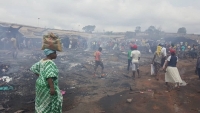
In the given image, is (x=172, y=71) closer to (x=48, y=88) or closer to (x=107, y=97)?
(x=107, y=97)

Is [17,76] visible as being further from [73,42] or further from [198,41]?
[198,41]

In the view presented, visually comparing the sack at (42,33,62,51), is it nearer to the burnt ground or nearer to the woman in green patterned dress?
the woman in green patterned dress

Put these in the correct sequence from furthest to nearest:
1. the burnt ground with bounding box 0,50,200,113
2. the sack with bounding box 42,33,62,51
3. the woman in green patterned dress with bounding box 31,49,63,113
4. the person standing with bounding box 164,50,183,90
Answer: the person standing with bounding box 164,50,183,90 < the burnt ground with bounding box 0,50,200,113 < the sack with bounding box 42,33,62,51 < the woman in green patterned dress with bounding box 31,49,63,113

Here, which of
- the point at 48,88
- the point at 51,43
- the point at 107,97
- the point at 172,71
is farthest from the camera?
the point at 172,71

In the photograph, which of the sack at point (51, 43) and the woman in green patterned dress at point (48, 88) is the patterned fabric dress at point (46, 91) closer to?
the woman in green patterned dress at point (48, 88)

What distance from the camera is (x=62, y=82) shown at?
8.88 meters

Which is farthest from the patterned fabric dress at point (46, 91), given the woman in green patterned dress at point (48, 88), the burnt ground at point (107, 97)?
the burnt ground at point (107, 97)

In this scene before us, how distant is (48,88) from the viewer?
113 inches

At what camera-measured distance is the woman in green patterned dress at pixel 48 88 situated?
2795 millimetres

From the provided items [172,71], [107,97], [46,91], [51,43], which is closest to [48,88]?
[46,91]

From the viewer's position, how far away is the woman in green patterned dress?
2.79 m

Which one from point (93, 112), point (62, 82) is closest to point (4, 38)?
point (62, 82)

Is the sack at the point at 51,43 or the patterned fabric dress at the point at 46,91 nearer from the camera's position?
the patterned fabric dress at the point at 46,91

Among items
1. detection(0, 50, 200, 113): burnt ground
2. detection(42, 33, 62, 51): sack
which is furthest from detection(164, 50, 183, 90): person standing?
detection(42, 33, 62, 51): sack
